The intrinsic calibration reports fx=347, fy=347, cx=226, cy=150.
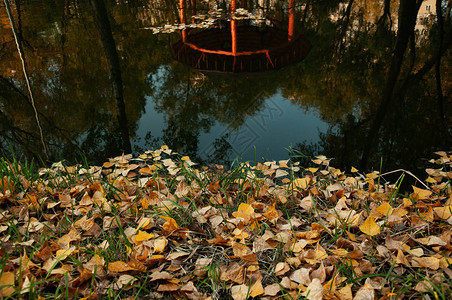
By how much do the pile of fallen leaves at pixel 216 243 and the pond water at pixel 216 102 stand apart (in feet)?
2.09

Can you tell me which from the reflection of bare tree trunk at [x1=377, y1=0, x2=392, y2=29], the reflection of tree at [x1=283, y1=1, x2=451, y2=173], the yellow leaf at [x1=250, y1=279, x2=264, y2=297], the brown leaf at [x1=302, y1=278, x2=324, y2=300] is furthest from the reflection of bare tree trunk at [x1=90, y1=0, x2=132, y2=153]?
the reflection of bare tree trunk at [x1=377, y1=0, x2=392, y2=29]

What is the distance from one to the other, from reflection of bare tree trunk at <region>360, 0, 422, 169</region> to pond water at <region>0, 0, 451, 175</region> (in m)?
0.02

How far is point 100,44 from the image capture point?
5.38 m

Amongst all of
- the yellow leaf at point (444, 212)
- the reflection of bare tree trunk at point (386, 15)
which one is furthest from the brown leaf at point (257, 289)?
the reflection of bare tree trunk at point (386, 15)

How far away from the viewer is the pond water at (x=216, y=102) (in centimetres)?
320

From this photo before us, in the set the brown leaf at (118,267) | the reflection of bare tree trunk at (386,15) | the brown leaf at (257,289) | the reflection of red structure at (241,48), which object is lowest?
the brown leaf at (257,289)

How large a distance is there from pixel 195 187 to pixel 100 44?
426cm

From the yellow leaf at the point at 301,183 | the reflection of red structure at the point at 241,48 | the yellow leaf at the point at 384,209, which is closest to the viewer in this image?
the yellow leaf at the point at 384,209

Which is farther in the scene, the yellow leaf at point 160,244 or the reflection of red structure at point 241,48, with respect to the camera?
the reflection of red structure at point 241,48

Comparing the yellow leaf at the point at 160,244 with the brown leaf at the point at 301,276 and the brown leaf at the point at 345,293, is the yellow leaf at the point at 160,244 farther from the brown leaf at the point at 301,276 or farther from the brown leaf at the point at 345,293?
the brown leaf at the point at 345,293

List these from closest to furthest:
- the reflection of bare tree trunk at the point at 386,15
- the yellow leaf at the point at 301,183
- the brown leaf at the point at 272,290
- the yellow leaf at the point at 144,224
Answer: the brown leaf at the point at 272,290 < the yellow leaf at the point at 144,224 < the yellow leaf at the point at 301,183 < the reflection of bare tree trunk at the point at 386,15

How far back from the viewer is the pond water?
320 cm

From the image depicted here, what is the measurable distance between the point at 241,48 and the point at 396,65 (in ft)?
7.53

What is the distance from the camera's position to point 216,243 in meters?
1.44
